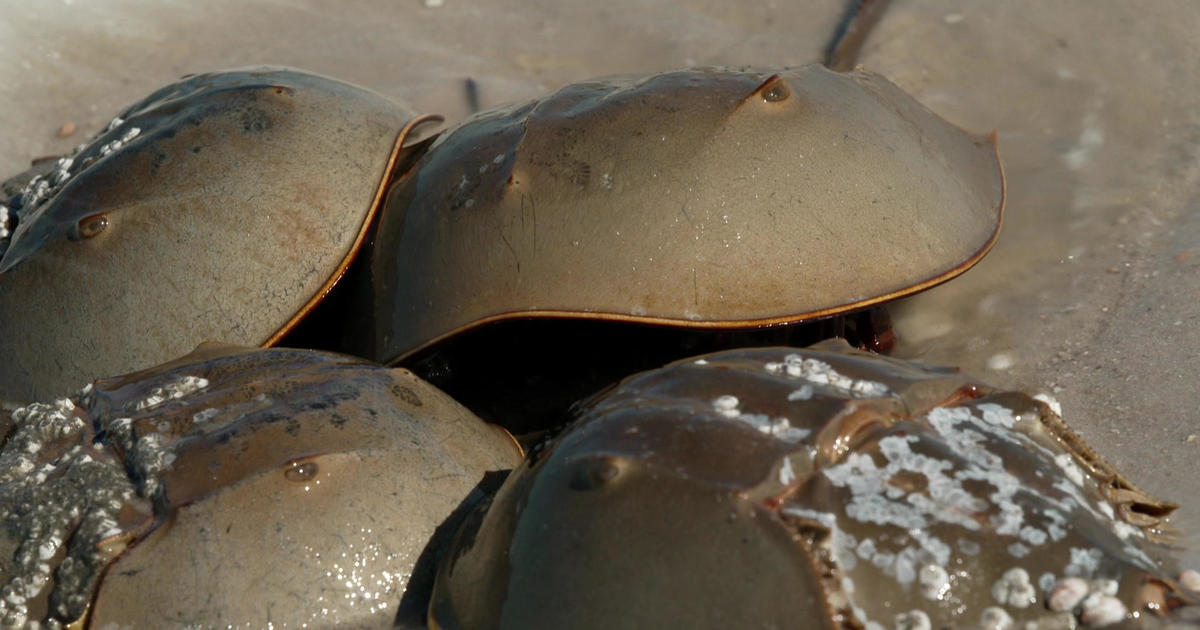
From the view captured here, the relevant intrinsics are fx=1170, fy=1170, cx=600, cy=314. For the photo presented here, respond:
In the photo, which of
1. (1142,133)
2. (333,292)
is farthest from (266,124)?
(1142,133)

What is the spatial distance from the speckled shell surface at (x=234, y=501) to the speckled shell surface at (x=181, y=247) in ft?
1.16

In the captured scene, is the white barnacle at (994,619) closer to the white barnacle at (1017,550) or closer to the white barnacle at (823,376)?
the white barnacle at (1017,550)

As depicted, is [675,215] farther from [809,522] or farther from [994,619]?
[994,619]

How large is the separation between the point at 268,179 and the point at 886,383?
4.51 feet

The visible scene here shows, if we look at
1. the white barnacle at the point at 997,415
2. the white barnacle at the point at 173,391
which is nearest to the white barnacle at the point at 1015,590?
the white barnacle at the point at 997,415

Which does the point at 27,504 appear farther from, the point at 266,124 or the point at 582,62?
the point at 582,62

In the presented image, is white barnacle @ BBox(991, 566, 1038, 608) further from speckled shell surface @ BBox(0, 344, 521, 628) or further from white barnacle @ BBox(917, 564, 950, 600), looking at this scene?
speckled shell surface @ BBox(0, 344, 521, 628)

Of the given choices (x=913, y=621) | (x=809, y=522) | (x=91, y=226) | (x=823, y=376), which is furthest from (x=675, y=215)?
(x=91, y=226)

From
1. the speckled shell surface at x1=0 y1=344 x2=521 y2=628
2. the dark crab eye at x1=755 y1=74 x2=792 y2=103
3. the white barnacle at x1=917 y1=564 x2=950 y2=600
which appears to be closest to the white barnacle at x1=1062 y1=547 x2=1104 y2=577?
the white barnacle at x1=917 y1=564 x2=950 y2=600

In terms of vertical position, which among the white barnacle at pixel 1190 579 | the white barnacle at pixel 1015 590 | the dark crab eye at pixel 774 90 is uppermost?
the dark crab eye at pixel 774 90

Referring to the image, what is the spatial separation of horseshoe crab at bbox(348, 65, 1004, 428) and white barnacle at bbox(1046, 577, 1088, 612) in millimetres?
775

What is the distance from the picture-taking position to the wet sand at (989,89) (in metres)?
2.53

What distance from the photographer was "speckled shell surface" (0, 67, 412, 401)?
2.30 meters

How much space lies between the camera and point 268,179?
2.41m
